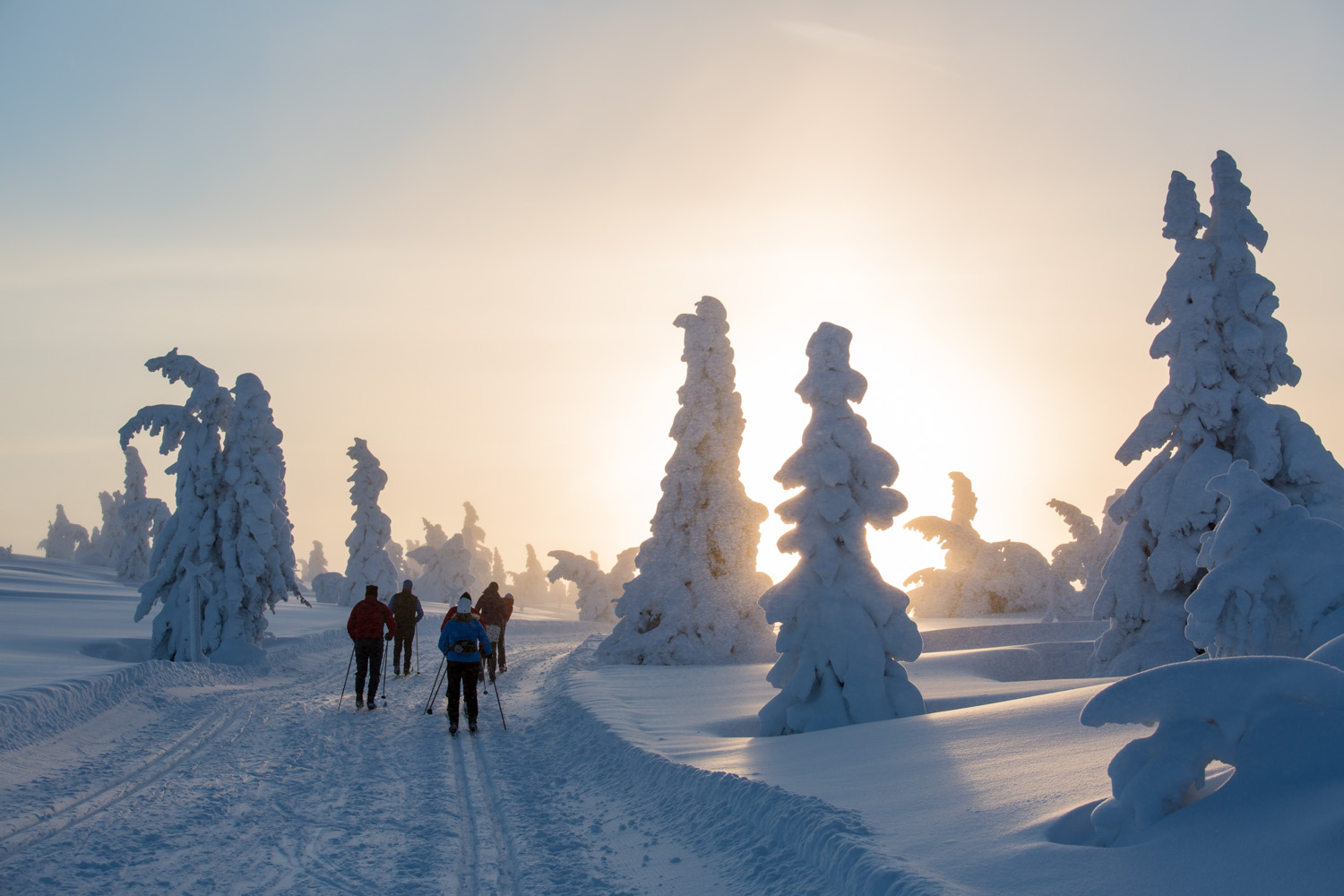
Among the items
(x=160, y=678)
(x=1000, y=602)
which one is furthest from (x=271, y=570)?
(x=1000, y=602)

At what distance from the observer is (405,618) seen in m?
19.2

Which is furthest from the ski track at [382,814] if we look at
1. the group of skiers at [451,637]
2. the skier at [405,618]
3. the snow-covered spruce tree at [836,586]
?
the skier at [405,618]

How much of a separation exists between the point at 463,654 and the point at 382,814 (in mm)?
4762

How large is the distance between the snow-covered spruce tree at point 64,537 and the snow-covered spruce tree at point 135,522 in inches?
1740

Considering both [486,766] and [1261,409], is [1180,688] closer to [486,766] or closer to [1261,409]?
[486,766]

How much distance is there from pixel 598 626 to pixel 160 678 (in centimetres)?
3157

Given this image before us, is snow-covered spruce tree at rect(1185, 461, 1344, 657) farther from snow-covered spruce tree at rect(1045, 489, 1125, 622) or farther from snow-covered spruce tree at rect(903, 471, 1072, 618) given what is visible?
snow-covered spruce tree at rect(903, 471, 1072, 618)

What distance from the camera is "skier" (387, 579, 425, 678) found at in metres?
19.0

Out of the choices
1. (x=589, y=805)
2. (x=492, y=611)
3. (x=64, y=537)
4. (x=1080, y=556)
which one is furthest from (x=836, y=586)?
(x=64, y=537)

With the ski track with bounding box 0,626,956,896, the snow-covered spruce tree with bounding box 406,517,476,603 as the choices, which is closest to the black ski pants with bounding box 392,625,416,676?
the ski track with bounding box 0,626,956,896

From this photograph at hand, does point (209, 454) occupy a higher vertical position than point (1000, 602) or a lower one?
higher

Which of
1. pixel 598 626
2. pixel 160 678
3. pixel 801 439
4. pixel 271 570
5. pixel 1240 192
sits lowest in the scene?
pixel 598 626

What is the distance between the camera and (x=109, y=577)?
2179 inches

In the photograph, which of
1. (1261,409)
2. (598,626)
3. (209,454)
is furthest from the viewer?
(598,626)
